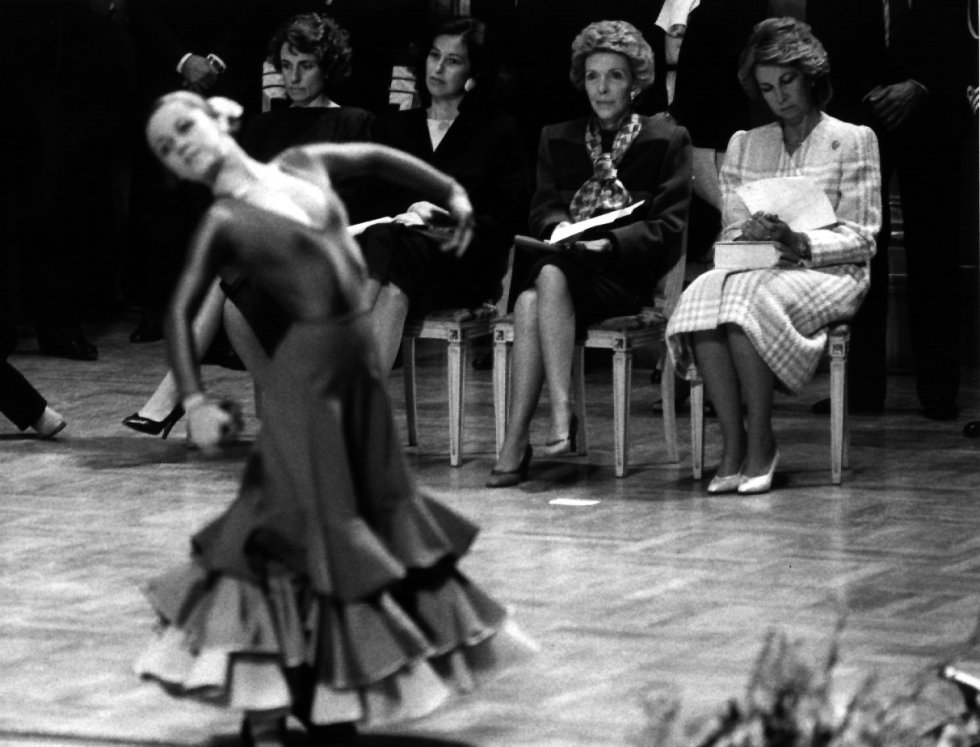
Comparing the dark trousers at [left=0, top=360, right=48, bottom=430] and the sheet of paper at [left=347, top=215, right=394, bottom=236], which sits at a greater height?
Result: the sheet of paper at [left=347, top=215, right=394, bottom=236]

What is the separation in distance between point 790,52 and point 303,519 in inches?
125

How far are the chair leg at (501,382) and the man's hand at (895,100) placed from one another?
1.54 metres

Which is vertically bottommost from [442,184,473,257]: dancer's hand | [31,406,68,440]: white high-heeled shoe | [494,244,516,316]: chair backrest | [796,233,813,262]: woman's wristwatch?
[31,406,68,440]: white high-heeled shoe

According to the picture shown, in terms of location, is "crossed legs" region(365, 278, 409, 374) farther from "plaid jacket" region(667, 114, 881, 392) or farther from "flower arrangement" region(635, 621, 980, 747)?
"flower arrangement" region(635, 621, 980, 747)

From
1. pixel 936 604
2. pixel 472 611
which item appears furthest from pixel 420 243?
pixel 472 611

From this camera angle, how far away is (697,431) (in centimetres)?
625

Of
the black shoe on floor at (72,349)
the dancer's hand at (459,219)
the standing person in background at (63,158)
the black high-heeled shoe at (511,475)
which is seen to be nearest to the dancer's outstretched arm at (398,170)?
the dancer's hand at (459,219)

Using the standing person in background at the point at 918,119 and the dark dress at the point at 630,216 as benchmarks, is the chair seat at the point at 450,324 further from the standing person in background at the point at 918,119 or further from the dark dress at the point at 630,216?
the standing person in background at the point at 918,119

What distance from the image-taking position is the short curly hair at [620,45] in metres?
6.29

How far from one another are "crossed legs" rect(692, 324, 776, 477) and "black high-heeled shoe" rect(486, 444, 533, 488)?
0.57m

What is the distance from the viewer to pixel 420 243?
650cm

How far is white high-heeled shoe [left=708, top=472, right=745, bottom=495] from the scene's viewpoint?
19.9ft

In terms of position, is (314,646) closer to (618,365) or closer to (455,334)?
(618,365)

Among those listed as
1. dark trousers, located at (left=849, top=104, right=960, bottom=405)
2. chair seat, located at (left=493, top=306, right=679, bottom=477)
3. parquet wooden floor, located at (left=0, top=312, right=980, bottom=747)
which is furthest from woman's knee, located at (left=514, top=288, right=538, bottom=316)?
dark trousers, located at (left=849, top=104, right=960, bottom=405)
